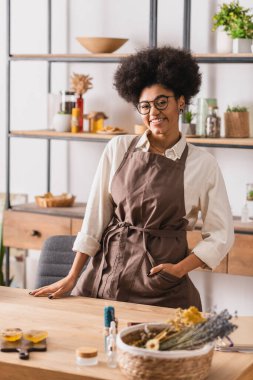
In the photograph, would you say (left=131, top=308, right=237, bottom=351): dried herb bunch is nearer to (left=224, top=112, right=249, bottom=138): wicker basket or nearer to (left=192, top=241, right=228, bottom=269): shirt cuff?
(left=192, top=241, right=228, bottom=269): shirt cuff

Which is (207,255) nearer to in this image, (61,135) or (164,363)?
(164,363)

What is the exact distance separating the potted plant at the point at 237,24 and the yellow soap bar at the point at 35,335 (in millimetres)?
2418

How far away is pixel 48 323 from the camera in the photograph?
2.55 metres

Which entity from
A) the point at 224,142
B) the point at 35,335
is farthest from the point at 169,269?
the point at 224,142

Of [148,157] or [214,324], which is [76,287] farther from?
[214,324]

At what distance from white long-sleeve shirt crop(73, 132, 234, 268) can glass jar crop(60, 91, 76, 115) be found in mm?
1832

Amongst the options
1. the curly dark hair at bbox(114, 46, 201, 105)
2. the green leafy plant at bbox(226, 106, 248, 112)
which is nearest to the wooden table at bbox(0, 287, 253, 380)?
the curly dark hair at bbox(114, 46, 201, 105)

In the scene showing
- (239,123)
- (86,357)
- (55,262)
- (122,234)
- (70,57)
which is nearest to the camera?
(86,357)

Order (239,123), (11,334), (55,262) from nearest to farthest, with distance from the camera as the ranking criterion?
(11,334) < (55,262) < (239,123)

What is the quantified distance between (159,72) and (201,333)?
4.21 ft

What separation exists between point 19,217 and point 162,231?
213 centimetres

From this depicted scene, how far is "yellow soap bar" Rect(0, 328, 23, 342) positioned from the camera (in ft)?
7.59

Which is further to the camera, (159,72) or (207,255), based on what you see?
(159,72)

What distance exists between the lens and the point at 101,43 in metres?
4.75
